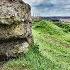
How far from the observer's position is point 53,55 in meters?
19.8

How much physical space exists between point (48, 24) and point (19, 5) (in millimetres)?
17623

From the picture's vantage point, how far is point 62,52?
2158 cm

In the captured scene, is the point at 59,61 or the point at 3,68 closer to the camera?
the point at 3,68

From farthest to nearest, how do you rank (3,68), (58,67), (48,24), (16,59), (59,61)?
(48,24) → (59,61) → (58,67) → (16,59) → (3,68)

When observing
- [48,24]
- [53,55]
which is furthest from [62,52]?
[48,24]

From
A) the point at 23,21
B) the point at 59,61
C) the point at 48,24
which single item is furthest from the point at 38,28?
the point at 23,21

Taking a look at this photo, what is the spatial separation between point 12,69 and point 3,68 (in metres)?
0.48

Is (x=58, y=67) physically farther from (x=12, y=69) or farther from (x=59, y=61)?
(x=12, y=69)

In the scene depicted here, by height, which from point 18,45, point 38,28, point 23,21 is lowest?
point 38,28

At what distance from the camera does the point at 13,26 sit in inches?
584

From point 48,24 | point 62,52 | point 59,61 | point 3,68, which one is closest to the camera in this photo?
point 3,68

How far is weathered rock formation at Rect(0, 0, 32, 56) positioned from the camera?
14.3 m

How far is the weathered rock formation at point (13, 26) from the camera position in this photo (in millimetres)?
14344

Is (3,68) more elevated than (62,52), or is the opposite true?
(3,68)
